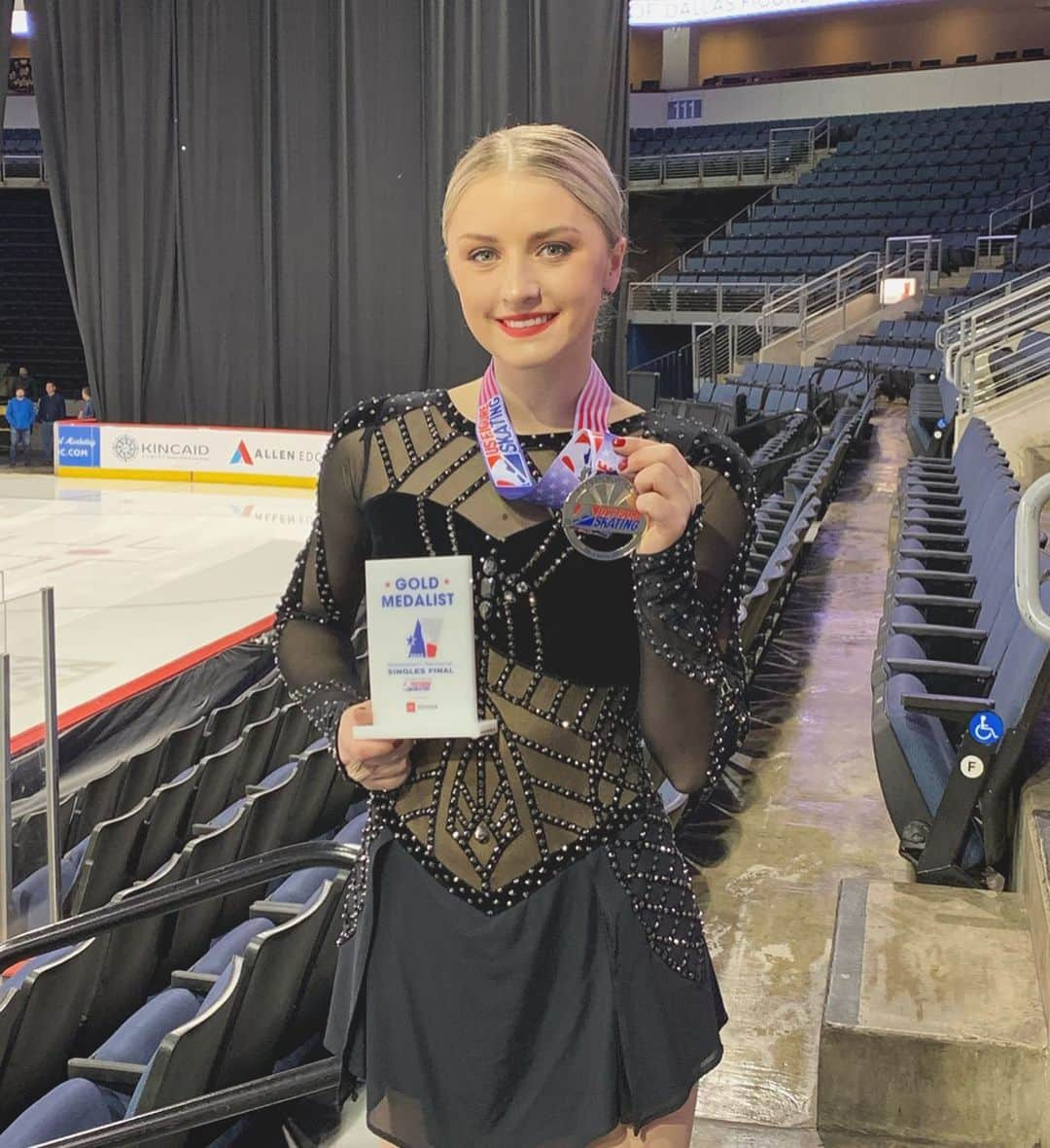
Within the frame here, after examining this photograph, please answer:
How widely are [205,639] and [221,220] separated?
7013mm

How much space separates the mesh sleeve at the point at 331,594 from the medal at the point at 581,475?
12 cm

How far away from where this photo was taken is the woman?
3.31 ft

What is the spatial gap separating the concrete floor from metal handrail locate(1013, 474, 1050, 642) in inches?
34.5

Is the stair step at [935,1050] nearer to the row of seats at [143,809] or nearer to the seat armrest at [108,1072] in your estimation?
the seat armrest at [108,1072]

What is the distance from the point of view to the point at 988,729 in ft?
7.52

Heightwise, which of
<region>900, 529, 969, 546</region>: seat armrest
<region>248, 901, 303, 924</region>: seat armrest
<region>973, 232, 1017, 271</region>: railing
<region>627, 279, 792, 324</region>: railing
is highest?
<region>973, 232, 1017, 271</region>: railing

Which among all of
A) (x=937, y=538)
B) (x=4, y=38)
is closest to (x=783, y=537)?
(x=937, y=538)

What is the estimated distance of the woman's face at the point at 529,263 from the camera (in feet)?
3.34

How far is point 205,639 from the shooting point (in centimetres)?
672

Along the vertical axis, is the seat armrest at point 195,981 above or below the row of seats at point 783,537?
below

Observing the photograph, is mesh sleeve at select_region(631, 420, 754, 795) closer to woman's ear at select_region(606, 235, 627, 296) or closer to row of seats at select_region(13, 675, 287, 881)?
woman's ear at select_region(606, 235, 627, 296)

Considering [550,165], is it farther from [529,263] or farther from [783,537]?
[783,537]

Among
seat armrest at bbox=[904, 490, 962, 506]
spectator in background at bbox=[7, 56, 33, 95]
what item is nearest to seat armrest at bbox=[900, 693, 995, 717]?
seat armrest at bbox=[904, 490, 962, 506]

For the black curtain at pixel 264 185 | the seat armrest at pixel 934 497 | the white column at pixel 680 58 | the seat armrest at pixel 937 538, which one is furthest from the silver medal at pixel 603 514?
the white column at pixel 680 58
